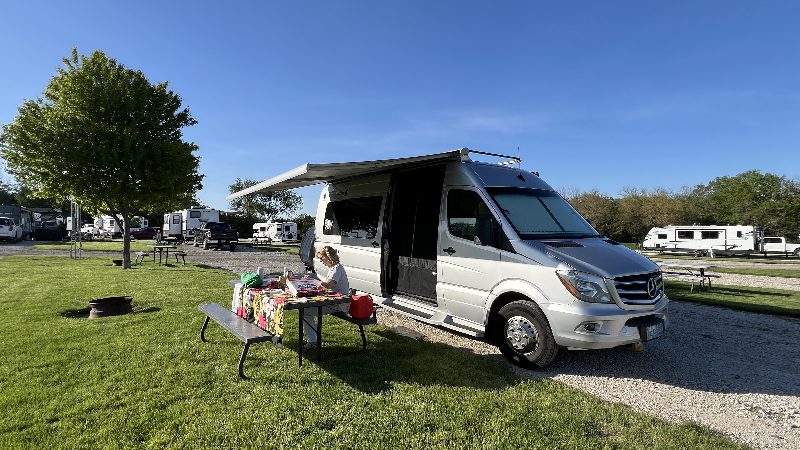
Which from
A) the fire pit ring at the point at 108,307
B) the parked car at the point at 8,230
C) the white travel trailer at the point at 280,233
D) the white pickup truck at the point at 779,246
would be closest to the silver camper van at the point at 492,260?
the fire pit ring at the point at 108,307

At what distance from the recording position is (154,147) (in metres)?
13.8

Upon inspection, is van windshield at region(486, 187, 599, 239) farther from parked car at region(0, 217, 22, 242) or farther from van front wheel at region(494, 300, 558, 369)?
parked car at region(0, 217, 22, 242)

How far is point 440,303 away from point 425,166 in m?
1.99

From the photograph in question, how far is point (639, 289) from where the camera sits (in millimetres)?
4426

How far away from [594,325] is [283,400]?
2.98 metres

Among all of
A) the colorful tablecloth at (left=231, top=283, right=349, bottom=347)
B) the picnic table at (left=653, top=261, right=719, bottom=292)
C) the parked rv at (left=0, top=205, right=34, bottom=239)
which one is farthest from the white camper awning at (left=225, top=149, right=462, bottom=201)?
the parked rv at (left=0, top=205, right=34, bottom=239)

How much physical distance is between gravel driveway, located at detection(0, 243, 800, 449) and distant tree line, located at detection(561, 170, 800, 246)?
35.3 meters

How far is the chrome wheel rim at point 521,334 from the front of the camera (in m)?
4.50

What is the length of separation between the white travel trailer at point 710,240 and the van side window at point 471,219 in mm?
31583

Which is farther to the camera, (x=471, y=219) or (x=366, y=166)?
(x=366, y=166)

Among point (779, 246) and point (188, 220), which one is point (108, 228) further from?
point (779, 246)

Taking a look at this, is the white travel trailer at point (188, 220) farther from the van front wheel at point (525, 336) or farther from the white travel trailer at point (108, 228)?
the van front wheel at point (525, 336)

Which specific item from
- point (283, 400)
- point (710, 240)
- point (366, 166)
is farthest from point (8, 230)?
point (710, 240)

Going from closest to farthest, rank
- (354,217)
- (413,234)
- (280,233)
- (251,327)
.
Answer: (251,327)
(413,234)
(354,217)
(280,233)
